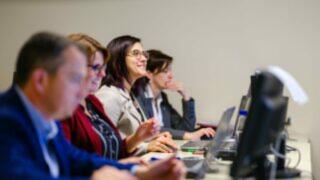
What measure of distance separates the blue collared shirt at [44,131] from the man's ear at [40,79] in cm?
5

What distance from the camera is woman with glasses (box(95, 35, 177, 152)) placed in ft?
8.30

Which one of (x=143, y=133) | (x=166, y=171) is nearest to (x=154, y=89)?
(x=143, y=133)

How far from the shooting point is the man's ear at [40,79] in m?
1.15

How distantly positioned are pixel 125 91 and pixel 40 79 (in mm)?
1599

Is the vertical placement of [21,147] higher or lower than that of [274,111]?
lower

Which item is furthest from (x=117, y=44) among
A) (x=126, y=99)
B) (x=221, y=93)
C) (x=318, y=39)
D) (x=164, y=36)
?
(x=318, y=39)

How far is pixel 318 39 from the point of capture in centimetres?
356

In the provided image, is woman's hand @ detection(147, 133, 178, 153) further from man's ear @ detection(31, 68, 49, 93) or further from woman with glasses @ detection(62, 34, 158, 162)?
man's ear @ detection(31, 68, 49, 93)

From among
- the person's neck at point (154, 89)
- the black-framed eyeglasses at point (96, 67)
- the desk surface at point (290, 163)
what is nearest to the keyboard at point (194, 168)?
the desk surface at point (290, 163)

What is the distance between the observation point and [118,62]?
2.90 m

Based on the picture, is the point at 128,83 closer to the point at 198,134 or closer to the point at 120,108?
the point at 120,108

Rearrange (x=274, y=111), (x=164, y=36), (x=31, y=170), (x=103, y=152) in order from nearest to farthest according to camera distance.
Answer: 1. (x=31, y=170)
2. (x=274, y=111)
3. (x=103, y=152)
4. (x=164, y=36)

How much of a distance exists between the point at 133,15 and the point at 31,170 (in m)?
2.96

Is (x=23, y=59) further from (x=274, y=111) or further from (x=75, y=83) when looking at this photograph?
(x=274, y=111)
